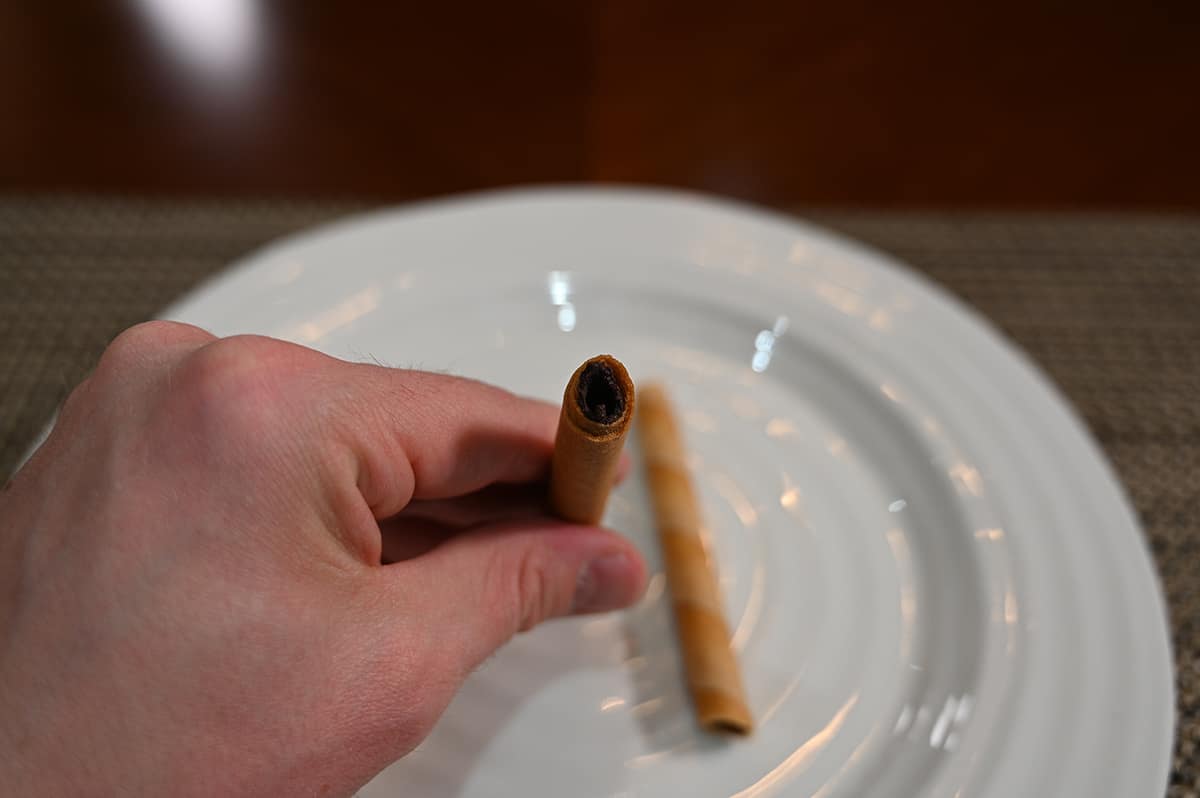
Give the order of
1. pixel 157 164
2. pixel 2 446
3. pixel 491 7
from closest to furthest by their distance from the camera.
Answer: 1. pixel 2 446
2. pixel 157 164
3. pixel 491 7

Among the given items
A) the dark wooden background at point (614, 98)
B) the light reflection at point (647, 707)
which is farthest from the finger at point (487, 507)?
the dark wooden background at point (614, 98)

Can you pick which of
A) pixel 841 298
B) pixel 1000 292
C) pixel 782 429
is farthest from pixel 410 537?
pixel 1000 292

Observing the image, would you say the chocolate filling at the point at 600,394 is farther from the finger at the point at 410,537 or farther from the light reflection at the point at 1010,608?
the light reflection at the point at 1010,608

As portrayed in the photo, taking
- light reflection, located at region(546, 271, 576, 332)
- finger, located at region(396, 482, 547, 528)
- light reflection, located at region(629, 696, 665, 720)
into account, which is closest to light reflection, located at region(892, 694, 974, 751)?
light reflection, located at region(629, 696, 665, 720)

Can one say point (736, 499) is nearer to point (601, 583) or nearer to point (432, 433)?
point (601, 583)

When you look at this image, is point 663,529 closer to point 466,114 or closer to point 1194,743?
point 1194,743

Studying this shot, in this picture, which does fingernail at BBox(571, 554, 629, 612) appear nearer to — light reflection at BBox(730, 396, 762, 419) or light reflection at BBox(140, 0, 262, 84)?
light reflection at BBox(730, 396, 762, 419)

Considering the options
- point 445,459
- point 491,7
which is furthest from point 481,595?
point 491,7
